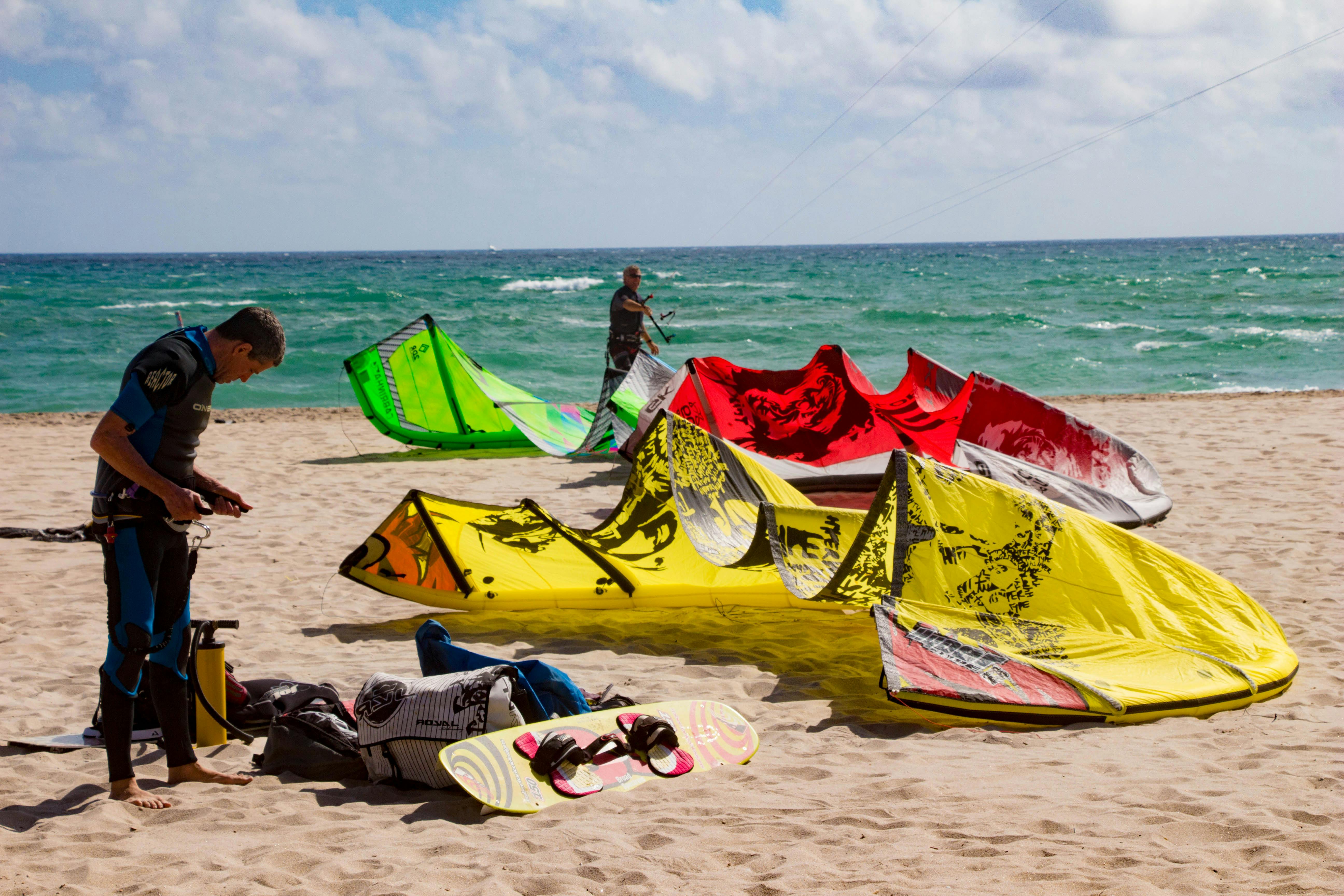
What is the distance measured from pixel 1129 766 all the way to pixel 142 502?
323 centimetres

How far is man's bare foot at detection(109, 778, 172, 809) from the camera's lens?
3.37 meters

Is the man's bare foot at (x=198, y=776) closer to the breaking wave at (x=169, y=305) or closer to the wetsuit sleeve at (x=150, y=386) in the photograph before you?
the wetsuit sleeve at (x=150, y=386)

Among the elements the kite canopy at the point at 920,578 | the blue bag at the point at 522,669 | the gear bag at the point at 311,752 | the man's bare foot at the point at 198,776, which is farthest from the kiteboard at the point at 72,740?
the kite canopy at the point at 920,578

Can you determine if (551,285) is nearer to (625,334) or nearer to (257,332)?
(625,334)

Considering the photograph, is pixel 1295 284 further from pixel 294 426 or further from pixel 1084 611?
pixel 1084 611

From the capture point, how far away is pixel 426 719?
11.8ft

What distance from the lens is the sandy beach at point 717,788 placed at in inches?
115

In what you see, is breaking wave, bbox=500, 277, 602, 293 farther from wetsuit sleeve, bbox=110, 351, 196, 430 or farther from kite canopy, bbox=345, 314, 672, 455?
wetsuit sleeve, bbox=110, 351, 196, 430

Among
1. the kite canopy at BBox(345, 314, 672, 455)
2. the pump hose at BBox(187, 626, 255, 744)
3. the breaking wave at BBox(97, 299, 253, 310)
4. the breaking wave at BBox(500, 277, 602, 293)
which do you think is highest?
the breaking wave at BBox(500, 277, 602, 293)

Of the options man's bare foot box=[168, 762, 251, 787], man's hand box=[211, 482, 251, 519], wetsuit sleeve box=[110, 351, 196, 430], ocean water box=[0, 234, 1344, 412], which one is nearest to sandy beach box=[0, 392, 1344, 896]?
man's bare foot box=[168, 762, 251, 787]

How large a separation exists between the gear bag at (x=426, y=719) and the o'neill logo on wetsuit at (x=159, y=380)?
3.92 ft

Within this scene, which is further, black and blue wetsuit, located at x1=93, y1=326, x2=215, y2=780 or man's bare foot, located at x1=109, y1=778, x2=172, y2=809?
man's bare foot, located at x1=109, y1=778, x2=172, y2=809

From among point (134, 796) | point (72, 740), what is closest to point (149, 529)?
point (134, 796)

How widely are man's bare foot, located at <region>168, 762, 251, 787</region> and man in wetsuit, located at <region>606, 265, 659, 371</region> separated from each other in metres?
7.80
